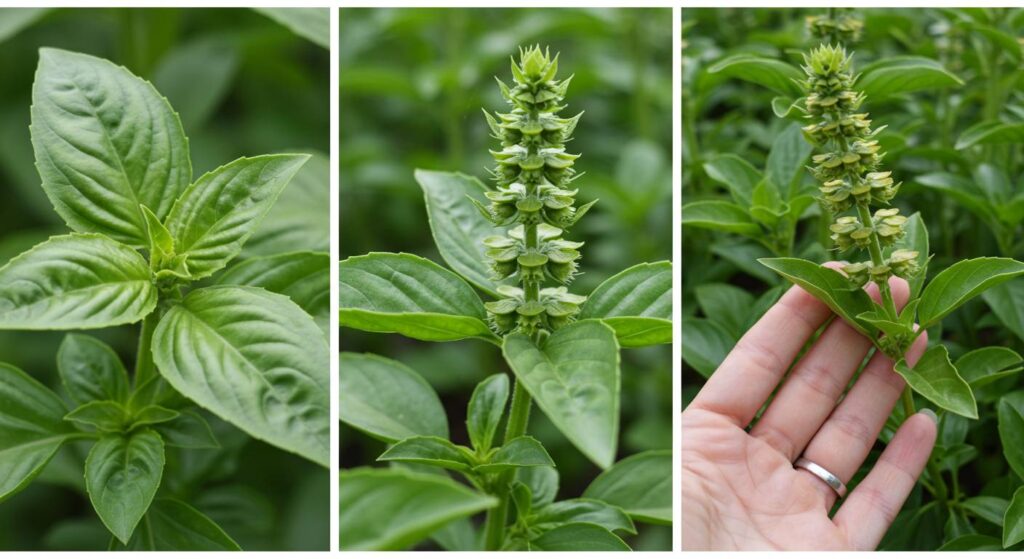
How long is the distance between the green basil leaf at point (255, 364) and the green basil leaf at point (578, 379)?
0.28 meters

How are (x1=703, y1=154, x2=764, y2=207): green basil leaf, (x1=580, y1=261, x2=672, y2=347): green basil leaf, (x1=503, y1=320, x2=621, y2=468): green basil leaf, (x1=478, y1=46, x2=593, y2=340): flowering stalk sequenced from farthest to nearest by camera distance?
(x1=703, y1=154, x2=764, y2=207): green basil leaf
(x1=580, y1=261, x2=672, y2=347): green basil leaf
(x1=478, y1=46, x2=593, y2=340): flowering stalk
(x1=503, y1=320, x2=621, y2=468): green basil leaf

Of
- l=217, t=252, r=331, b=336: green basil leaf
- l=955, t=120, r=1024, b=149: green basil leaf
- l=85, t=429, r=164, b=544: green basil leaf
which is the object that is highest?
l=955, t=120, r=1024, b=149: green basil leaf

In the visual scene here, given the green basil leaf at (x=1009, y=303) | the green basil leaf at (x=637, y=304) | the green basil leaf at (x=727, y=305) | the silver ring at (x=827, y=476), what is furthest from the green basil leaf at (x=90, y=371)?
the green basil leaf at (x=1009, y=303)

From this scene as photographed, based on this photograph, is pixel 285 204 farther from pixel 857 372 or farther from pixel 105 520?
pixel 857 372

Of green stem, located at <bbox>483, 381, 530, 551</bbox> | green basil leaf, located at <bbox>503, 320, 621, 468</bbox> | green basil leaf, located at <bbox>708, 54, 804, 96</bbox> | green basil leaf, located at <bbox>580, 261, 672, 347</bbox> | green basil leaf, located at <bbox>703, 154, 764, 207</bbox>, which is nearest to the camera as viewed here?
green basil leaf, located at <bbox>503, 320, 621, 468</bbox>

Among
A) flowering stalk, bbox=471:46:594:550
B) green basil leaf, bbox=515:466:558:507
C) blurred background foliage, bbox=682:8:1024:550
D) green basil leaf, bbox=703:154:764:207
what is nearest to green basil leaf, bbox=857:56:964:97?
blurred background foliage, bbox=682:8:1024:550

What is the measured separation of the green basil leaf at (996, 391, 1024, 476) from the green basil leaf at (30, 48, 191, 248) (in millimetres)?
1535

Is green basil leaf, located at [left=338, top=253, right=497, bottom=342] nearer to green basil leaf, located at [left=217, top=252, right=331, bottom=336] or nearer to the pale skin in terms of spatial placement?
green basil leaf, located at [left=217, top=252, right=331, bottom=336]

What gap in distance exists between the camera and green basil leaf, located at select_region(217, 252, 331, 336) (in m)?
1.58

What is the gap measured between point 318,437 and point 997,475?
1.50 m

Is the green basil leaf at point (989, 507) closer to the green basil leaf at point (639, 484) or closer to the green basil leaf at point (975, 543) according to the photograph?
the green basil leaf at point (975, 543)

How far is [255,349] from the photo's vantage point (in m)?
1.33

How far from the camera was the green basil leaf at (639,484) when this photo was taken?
67.9 inches

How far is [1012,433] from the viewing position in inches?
68.5
